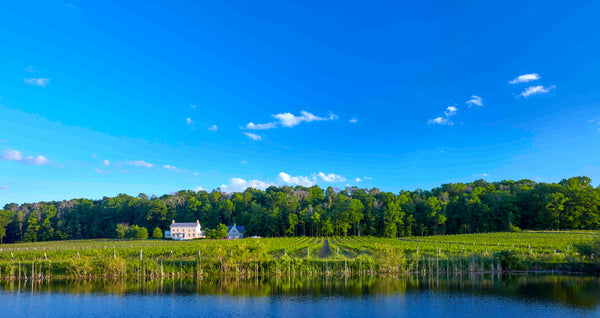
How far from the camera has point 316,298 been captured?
2462cm

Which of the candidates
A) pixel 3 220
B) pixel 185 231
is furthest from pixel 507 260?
pixel 3 220

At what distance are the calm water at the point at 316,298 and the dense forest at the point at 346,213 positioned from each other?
63833mm

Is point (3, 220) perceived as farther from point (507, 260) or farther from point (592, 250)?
point (592, 250)

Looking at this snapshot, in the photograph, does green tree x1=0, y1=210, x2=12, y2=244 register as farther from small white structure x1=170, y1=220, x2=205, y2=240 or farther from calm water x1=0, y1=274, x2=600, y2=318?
calm water x1=0, y1=274, x2=600, y2=318

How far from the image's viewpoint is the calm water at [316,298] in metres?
21.2

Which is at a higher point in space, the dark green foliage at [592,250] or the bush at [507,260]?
the dark green foliage at [592,250]

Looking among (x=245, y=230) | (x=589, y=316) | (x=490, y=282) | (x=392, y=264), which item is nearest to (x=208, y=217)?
(x=245, y=230)

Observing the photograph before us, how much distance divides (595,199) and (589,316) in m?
78.1

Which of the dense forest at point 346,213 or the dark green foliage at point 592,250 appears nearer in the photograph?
the dark green foliage at point 592,250

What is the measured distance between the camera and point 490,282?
99.2 feet

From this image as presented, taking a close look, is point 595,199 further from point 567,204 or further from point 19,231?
point 19,231

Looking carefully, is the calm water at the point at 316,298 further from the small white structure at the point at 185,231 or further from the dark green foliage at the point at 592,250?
the small white structure at the point at 185,231

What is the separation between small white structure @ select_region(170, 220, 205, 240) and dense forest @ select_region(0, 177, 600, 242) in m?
9.51

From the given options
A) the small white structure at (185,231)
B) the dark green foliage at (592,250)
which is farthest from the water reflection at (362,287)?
the small white structure at (185,231)
